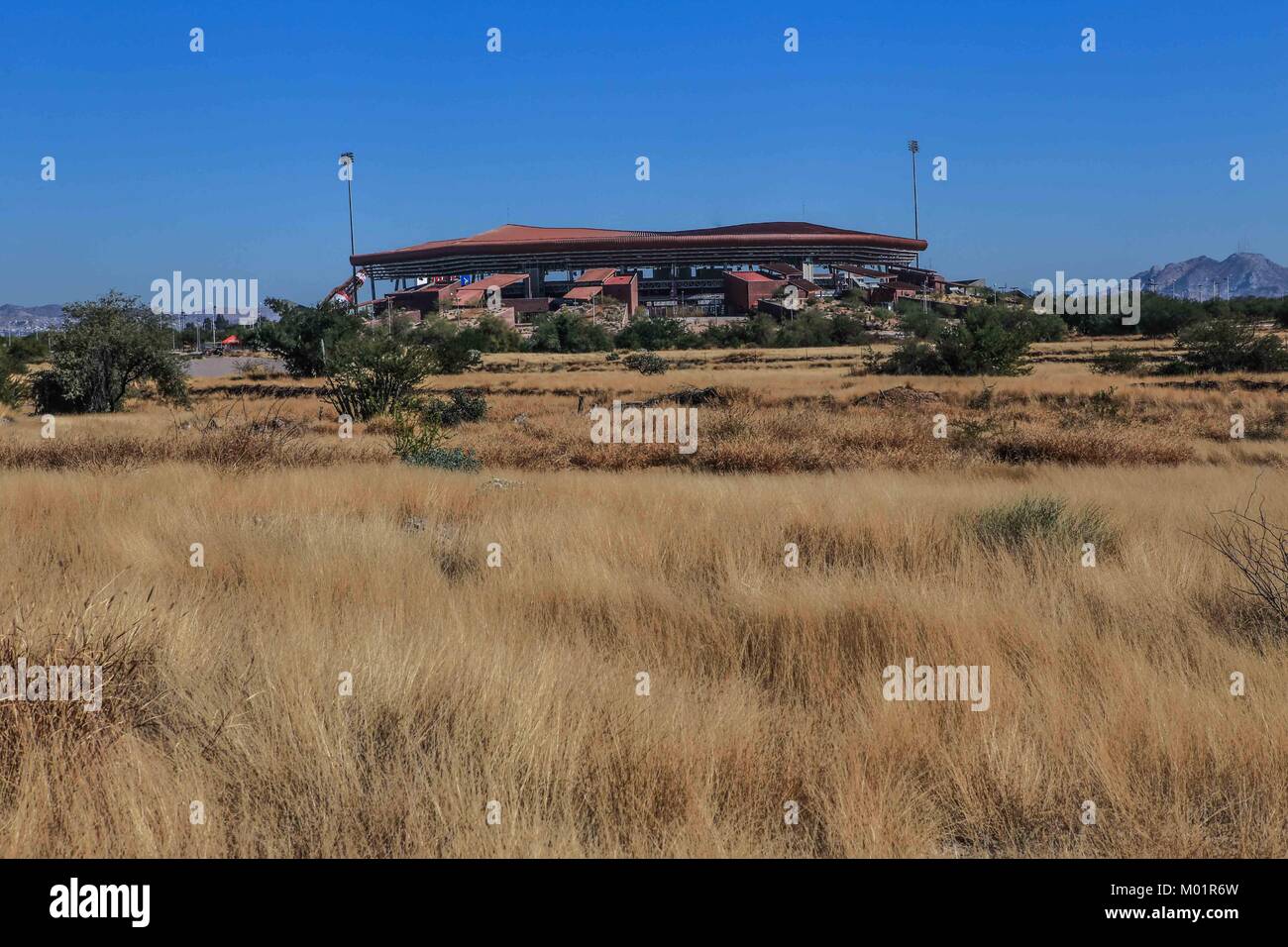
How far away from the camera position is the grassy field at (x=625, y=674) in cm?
336

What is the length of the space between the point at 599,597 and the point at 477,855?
2946mm

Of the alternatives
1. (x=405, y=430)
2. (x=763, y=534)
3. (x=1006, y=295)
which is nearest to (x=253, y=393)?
(x=405, y=430)

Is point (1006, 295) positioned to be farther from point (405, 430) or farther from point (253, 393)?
point (405, 430)

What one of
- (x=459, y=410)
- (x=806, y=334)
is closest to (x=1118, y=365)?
(x=459, y=410)

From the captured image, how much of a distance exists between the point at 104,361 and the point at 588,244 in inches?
4716

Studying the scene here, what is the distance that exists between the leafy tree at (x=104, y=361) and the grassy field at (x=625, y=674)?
23353 mm

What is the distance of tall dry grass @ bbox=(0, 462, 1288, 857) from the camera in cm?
333

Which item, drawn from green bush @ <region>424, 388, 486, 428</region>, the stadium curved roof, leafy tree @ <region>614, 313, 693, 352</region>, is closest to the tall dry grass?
green bush @ <region>424, 388, 486, 428</region>

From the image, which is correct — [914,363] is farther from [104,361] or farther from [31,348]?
[31,348]

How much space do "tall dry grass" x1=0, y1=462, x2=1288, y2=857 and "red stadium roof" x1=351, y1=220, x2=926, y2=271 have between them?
5624 inches

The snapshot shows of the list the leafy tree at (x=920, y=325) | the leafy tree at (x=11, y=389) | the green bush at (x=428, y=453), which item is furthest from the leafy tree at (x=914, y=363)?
the leafy tree at (x=11, y=389)

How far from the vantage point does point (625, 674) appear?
468 centimetres

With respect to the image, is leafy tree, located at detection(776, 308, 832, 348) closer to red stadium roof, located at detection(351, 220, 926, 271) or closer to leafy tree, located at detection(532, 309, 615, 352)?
leafy tree, located at detection(532, 309, 615, 352)

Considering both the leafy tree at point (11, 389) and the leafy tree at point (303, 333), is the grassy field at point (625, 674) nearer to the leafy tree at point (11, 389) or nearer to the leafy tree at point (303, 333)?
the leafy tree at point (11, 389)
